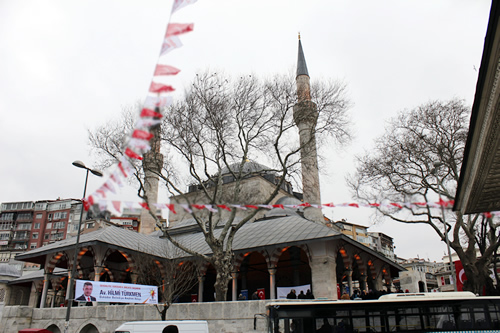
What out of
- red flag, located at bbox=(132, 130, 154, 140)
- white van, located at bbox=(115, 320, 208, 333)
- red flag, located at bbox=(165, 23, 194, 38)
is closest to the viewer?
red flag, located at bbox=(165, 23, 194, 38)

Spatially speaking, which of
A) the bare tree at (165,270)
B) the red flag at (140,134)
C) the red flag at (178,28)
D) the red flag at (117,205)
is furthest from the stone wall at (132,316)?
the red flag at (178,28)

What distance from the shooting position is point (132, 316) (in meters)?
14.5

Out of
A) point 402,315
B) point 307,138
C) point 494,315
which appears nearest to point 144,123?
point 402,315

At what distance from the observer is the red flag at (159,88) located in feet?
13.4

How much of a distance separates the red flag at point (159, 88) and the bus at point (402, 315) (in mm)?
6091

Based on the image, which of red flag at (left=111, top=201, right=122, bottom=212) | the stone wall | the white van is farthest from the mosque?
red flag at (left=111, top=201, right=122, bottom=212)

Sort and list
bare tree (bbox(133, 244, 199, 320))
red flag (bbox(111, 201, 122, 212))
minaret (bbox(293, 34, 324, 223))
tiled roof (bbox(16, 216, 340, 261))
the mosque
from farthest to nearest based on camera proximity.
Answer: tiled roof (bbox(16, 216, 340, 261)) < the mosque < bare tree (bbox(133, 244, 199, 320)) < minaret (bbox(293, 34, 324, 223)) < red flag (bbox(111, 201, 122, 212))

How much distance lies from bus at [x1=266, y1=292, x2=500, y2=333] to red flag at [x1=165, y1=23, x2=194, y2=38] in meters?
6.55

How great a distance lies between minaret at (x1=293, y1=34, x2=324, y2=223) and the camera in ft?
52.8

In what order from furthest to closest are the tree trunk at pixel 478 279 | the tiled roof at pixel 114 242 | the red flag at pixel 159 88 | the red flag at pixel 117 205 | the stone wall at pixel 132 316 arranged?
the tiled roof at pixel 114 242 < the tree trunk at pixel 478 279 < the stone wall at pixel 132 316 < the red flag at pixel 117 205 < the red flag at pixel 159 88

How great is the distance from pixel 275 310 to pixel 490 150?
5388 mm

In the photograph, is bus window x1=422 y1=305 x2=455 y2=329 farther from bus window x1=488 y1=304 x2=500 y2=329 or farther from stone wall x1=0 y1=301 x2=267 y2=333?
stone wall x1=0 y1=301 x2=267 y2=333

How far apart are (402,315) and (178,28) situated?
736cm

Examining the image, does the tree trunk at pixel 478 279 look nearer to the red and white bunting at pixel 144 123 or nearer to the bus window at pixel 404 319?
the bus window at pixel 404 319
